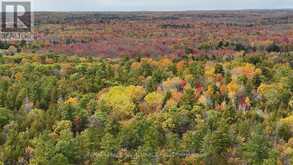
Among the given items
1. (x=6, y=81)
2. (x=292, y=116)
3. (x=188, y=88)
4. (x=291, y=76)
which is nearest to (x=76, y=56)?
(x=6, y=81)

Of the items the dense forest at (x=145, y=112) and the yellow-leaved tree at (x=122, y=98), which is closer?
the dense forest at (x=145, y=112)

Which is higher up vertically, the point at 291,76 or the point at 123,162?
the point at 291,76

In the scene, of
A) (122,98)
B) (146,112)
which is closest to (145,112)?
(146,112)

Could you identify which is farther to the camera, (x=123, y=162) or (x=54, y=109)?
(x=54, y=109)

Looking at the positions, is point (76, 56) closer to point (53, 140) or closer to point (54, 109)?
point (54, 109)

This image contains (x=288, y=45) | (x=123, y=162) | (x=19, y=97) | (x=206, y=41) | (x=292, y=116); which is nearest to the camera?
(x=123, y=162)

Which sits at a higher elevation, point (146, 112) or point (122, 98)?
point (122, 98)

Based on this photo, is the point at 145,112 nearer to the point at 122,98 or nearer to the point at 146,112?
the point at 146,112

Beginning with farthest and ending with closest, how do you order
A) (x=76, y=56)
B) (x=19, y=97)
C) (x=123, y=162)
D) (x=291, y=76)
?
1. (x=76, y=56)
2. (x=291, y=76)
3. (x=19, y=97)
4. (x=123, y=162)

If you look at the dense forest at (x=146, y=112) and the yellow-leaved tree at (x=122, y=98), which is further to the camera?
the yellow-leaved tree at (x=122, y=98)

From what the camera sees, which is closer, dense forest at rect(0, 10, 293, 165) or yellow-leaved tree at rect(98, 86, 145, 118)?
dense forest at rect(0, 10, 293, 165)

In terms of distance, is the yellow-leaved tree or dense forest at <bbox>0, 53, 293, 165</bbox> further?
the yellow-leaved tree
